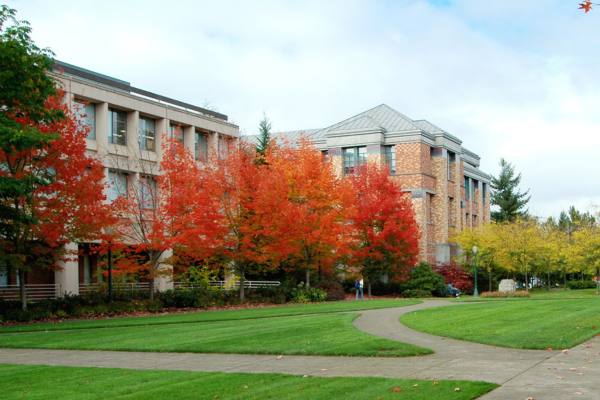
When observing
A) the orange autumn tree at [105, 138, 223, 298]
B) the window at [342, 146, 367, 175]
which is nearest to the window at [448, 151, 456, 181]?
the window at [342, 146, 367, 175]

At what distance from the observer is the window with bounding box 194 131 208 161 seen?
51719 mm

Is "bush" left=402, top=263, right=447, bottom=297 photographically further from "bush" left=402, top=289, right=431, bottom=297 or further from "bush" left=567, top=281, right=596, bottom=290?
"bush" left=567, top=281, right=596, bottom=290

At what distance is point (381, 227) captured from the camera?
173 ft

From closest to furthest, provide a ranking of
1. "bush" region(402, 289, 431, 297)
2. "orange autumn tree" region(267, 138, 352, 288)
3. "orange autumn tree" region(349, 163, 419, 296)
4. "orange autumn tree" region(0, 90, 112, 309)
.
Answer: "orange autumn tree" region(0, 90, 112, 309), "orange autumn tree" region(267, 138, 352, 288), "orange autumn tree" region(349, 163, 419, 296), "bush" region(402, 289, 431, 297)

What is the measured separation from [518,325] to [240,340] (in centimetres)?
785

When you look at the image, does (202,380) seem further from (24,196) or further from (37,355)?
(24,196)

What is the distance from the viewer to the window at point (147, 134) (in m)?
47.2

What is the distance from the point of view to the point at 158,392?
420 inches

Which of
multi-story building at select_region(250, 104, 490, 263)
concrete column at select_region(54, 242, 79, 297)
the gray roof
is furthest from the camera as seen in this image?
the gray roof

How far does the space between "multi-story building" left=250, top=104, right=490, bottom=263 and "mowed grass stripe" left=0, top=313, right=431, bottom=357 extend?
44.3 m

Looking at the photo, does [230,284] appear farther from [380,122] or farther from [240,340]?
[240,340]

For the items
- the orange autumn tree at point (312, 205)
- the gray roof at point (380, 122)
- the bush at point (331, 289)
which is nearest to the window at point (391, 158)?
the gray roof at point (380, 122)

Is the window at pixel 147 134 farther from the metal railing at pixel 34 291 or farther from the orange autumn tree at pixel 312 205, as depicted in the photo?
the metal railing at pixel 34 291

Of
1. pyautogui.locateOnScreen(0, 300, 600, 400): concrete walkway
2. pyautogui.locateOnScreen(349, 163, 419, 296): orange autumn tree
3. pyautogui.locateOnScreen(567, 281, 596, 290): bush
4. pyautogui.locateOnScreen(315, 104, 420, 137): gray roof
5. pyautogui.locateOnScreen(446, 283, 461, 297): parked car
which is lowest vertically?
pyautogui.locateOnScreen(567, 281, 596, 290): bush
